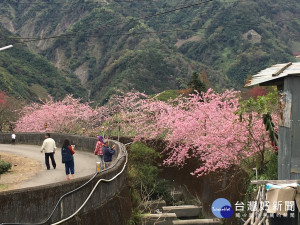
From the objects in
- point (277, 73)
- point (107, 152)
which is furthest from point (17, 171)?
point (277, 73)

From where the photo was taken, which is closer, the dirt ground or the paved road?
the dirt ground

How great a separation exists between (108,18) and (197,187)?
9649cm

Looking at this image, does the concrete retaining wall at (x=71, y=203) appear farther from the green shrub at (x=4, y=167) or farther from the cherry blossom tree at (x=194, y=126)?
the green shrub at (x=4, y=167)

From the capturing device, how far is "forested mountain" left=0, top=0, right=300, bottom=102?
85.8 meters

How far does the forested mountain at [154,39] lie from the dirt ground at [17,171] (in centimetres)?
5355

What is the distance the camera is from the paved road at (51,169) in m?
16.6

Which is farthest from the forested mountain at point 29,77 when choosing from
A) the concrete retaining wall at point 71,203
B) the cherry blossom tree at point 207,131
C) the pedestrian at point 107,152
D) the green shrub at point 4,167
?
the concrete retaining wall at point 71,203

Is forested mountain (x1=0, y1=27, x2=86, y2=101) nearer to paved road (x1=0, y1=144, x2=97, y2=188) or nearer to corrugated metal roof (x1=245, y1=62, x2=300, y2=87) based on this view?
paved road (x1=0, y1=144, x2=97, y2=188)

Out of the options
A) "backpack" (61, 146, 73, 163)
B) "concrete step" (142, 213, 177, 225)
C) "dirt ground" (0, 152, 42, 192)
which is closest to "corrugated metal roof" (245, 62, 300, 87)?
"backpack" (61, 146, 73, 163)

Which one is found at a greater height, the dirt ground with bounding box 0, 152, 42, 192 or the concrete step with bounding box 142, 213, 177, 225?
the dirt ground with bounding box 0, 152, 42, 192

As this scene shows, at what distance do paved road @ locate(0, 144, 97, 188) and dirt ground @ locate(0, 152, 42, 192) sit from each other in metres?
0.29

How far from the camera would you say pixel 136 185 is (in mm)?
20844

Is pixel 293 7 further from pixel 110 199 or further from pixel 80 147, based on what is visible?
pixel 110 199

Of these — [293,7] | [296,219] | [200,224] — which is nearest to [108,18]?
[293,7]
